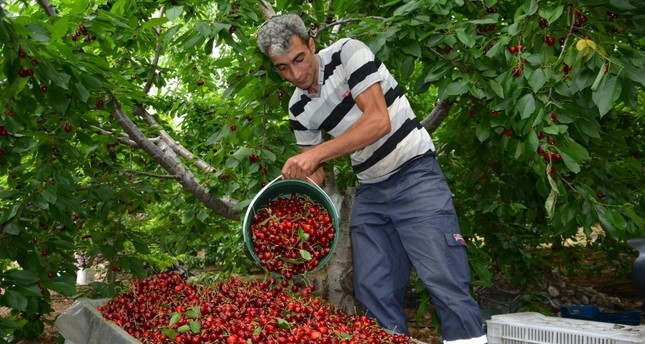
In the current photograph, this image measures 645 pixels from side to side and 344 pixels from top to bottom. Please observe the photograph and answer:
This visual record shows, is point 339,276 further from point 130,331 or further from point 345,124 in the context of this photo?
point 130,331

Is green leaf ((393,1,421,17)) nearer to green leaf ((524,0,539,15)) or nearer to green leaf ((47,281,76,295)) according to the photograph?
green leaf ((524,0,539,15))

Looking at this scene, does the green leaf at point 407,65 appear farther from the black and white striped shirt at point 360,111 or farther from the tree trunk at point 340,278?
the tree trunk at point 340,278

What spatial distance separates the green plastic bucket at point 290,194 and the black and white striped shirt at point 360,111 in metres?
0.31

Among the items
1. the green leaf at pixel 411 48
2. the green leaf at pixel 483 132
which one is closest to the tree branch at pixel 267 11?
the green leaf at pixel 411 48

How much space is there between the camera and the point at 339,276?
15.3 feet

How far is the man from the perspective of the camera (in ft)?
11.1

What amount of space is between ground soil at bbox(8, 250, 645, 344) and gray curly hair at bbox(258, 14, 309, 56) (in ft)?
15.9

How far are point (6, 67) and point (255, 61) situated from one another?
5.46 feet

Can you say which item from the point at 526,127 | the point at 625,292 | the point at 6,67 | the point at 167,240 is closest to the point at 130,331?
the point at 6,67

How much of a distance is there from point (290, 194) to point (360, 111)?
1.98 ft

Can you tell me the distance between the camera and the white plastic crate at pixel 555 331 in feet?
12.2

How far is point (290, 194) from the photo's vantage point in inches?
A: 150

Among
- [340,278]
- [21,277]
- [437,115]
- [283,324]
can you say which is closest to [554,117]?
[437,115]

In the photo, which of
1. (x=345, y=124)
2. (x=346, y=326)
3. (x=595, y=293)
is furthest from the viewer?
(x=595, y=293)
